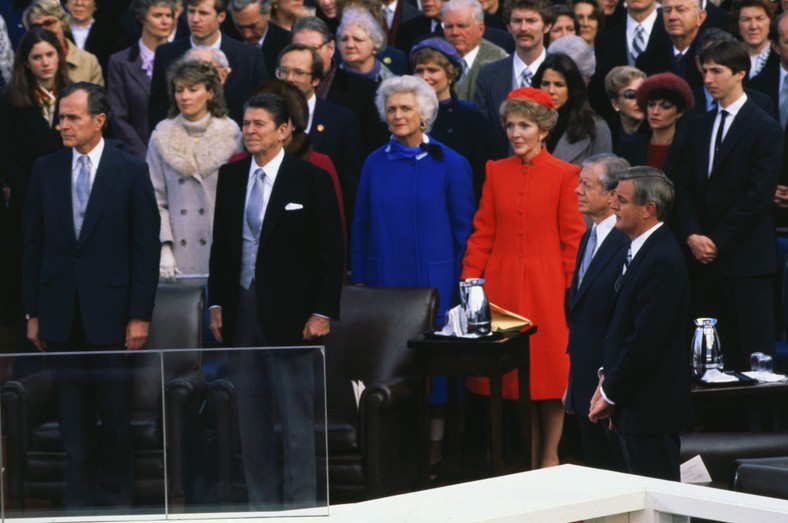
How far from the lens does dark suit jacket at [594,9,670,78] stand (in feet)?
26.5

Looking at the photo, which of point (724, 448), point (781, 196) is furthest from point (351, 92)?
point (724, 448)

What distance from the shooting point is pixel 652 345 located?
14.4 feet

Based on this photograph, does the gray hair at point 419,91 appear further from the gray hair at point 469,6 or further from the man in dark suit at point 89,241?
the gray hair at point 469,6

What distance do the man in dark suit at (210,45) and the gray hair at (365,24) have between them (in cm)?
53

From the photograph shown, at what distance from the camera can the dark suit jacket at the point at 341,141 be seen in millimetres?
6762

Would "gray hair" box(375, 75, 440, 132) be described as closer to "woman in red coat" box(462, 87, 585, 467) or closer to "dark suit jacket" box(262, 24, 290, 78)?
Result: "woman in red coat" box(462, 87, 585, 467)

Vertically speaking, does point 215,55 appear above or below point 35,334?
above

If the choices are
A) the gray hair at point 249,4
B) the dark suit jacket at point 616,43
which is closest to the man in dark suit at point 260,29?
the gray hair at point 249,4

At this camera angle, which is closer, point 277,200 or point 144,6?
point 277,200

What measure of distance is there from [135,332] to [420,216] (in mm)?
1533

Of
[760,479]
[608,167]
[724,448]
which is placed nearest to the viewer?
[760,479]

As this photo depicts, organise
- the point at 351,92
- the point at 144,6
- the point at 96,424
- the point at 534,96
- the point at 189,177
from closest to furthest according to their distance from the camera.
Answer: the point at 96,424 → the point at 534,96 → the point at 189,177 → the point at 351,92 → the point at 144,6

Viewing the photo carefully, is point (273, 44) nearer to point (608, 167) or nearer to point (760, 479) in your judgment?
point (608, 167)

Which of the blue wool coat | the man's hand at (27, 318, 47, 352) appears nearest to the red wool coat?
the blue wool coat
